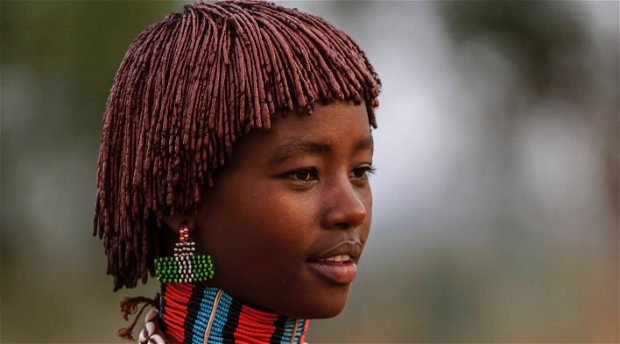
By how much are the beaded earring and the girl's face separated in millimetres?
30

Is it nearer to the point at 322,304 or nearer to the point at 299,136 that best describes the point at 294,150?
the point at 299,136

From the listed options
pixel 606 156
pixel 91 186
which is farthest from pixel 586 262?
pixel 91 186

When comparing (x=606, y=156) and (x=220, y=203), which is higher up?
(x=606, y=156)

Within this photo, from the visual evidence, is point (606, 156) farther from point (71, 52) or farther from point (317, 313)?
point (317, 313)

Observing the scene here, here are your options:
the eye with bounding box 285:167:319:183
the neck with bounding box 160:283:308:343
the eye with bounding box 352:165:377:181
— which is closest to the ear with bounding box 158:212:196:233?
the neck with bounding box 160:283:308:343

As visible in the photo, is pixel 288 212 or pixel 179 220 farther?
pixel 179 220

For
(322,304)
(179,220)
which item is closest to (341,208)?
(322,304)

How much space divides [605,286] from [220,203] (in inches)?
186

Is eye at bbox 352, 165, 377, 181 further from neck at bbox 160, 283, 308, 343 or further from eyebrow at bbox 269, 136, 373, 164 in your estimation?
neck at bbox 160, 283, 308, 343

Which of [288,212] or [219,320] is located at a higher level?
[288,212]

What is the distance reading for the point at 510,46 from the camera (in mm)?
6672

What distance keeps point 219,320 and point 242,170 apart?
41cm

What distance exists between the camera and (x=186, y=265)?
8.08 feet

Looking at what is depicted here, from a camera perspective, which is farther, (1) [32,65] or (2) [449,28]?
(2) [449,28]
